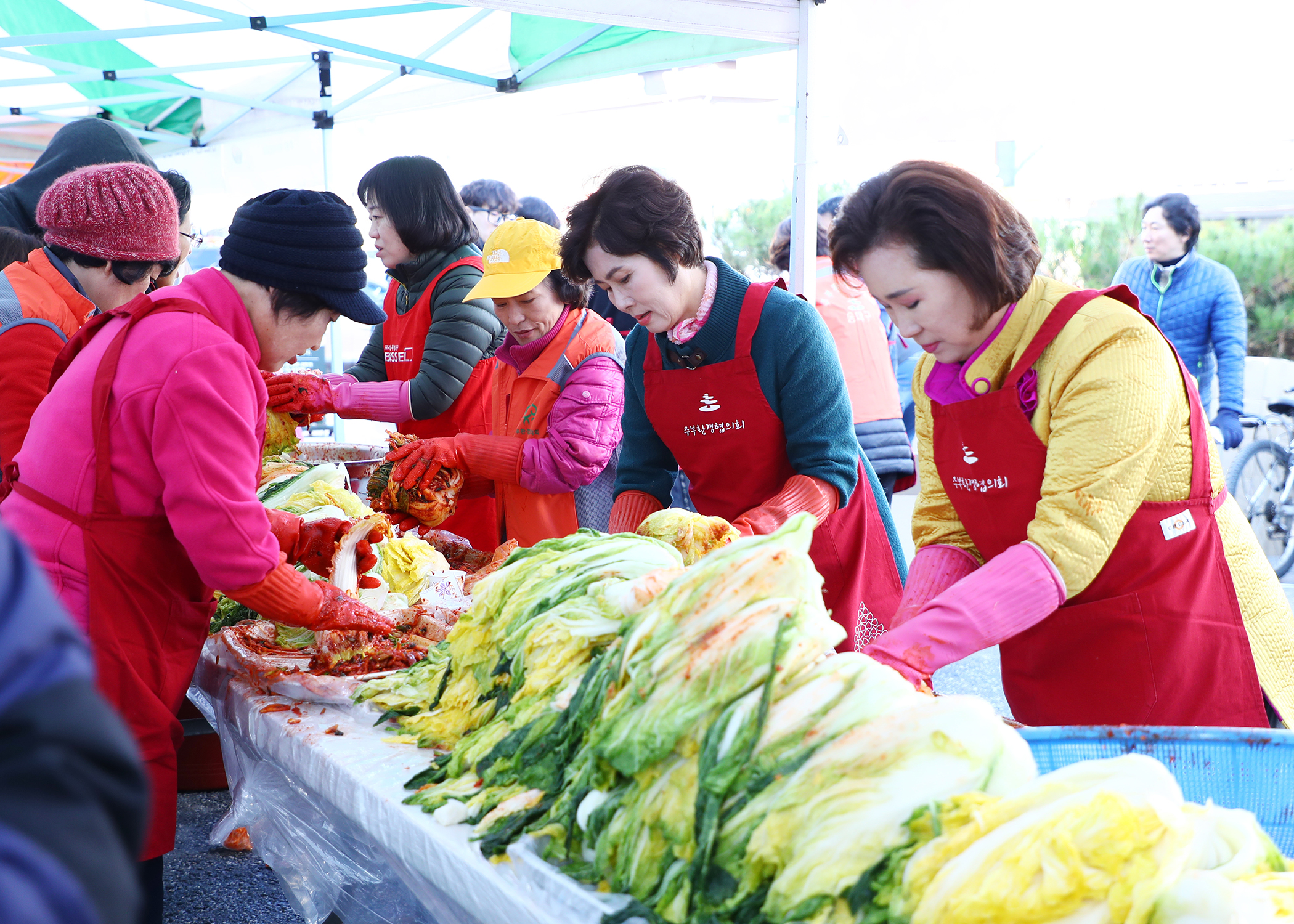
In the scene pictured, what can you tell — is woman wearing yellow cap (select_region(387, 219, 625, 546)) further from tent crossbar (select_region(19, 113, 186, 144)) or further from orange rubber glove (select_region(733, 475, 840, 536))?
tent crossbar (select_region(19, 113, 186, 144))

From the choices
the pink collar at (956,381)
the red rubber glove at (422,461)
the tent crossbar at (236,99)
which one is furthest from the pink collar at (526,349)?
the tent crossbar at (236,99)

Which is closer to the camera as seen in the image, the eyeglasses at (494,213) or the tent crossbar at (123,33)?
the tent crossbar at (123,33)

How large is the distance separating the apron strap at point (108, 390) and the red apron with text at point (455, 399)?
1.73 meters

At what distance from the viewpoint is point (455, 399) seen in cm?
374

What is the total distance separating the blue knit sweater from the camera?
8.24 ft

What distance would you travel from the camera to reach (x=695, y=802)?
123cm

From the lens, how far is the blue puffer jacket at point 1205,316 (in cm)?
652

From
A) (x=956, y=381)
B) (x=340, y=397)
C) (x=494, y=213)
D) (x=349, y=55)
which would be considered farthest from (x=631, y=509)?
(x=349, y=55)

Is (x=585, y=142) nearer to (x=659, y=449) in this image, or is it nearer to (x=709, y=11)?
(x=709, y=11)

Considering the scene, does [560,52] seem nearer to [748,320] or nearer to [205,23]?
[205,23]

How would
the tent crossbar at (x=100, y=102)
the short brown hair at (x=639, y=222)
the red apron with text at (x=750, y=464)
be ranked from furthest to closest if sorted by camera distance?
1. the tent crossbar at (x=100, y=102)
2. the red apron with text at (x=750, y=464)
3. the short brown hair at (x=639, y=222)

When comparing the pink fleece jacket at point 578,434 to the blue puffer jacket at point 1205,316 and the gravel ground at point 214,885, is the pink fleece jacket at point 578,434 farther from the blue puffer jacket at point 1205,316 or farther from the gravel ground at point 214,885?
the blue puffer jacket at point 1205,316

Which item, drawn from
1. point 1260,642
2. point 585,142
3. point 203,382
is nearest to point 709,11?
point 203,382

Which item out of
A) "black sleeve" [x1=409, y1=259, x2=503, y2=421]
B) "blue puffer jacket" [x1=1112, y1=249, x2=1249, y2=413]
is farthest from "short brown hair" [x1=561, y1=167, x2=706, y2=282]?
"blue puffer jacket" [x1=1112, y1=249, x2=1249, y2=413]
